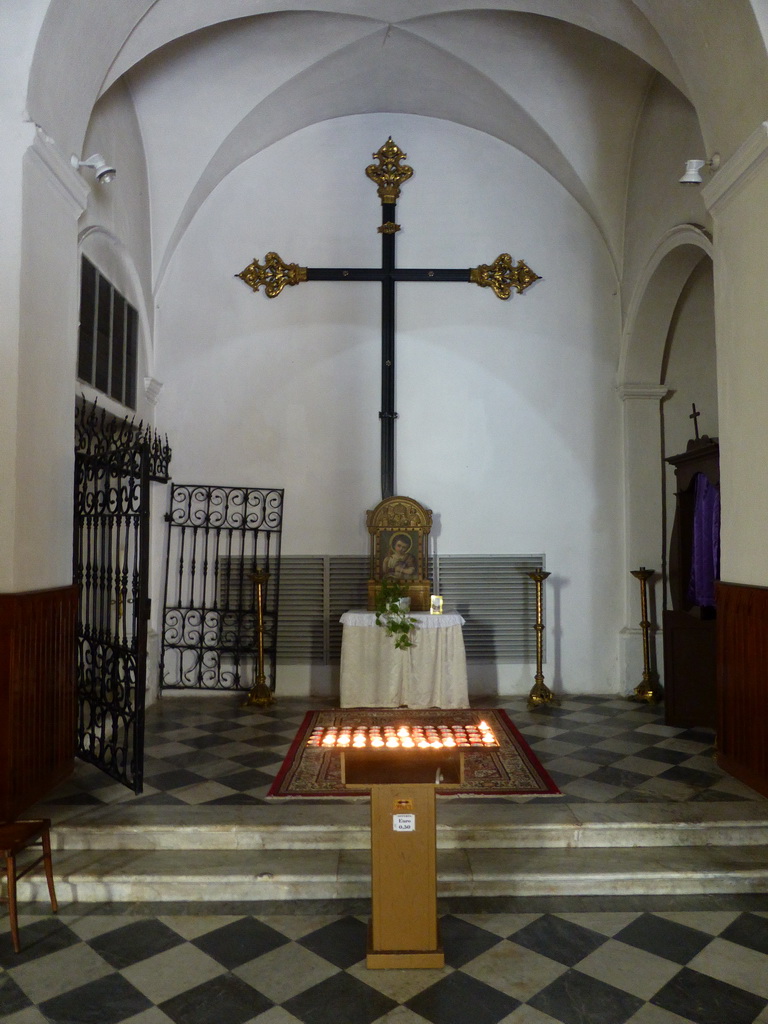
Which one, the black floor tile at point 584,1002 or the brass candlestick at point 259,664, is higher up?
the brass candlestick at point 259,664

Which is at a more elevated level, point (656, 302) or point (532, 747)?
point (656, 302)

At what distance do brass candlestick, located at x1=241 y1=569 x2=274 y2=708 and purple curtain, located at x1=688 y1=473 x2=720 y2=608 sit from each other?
11.6 feet

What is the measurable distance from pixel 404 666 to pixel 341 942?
3.25 m

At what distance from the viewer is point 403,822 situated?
2861 mm

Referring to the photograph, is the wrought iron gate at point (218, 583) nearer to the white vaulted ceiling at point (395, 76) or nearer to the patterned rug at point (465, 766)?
the patterned rug at point (465, 766)

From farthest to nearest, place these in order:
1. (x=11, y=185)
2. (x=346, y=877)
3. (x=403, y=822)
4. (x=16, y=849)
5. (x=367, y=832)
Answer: (x=11, y=185) → (x=367, y=832) → (x=346, y=877) → (x=16, y=849) → (x=403, y=822)

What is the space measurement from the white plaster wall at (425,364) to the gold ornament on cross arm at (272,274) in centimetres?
12

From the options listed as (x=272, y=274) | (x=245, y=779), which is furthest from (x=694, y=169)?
(x=245, y=779)

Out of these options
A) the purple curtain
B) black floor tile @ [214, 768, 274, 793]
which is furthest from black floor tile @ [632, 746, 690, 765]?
black floor tile @ [214, 768, 274, 793]

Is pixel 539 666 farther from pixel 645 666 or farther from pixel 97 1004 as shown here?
pixel 97 1004

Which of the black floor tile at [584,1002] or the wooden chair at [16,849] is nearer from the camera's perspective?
the black floor tile at [584,1002]

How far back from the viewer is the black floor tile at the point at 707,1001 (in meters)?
2.64

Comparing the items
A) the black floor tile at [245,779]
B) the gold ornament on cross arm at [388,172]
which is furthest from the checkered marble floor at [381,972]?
the gold ornament on cross arm at [388,172]

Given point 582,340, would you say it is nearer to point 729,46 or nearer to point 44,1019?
point 729,46
